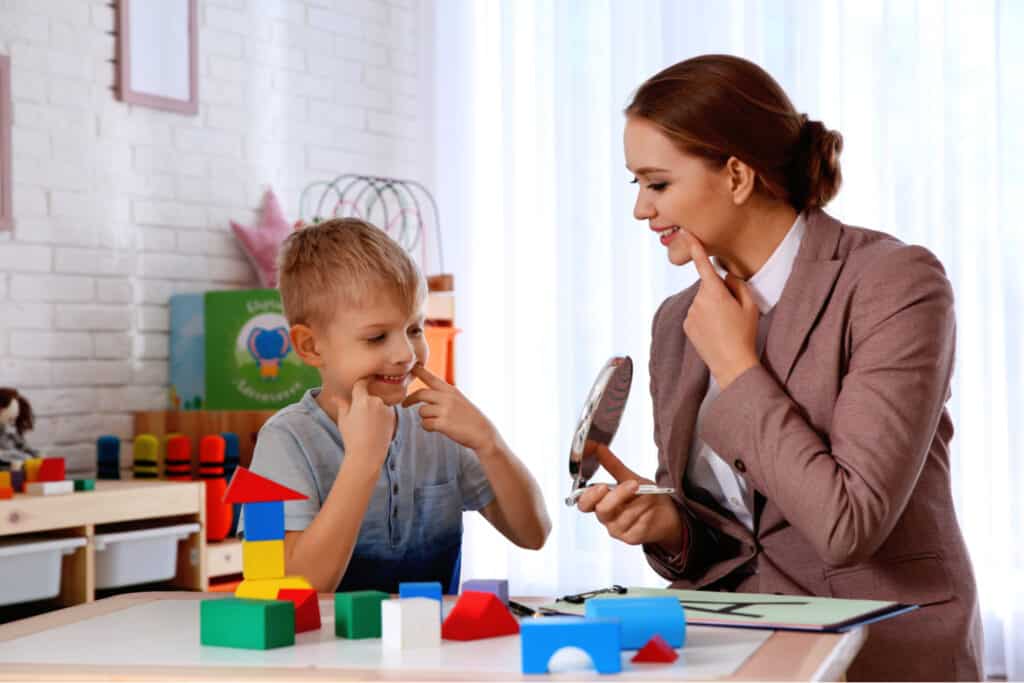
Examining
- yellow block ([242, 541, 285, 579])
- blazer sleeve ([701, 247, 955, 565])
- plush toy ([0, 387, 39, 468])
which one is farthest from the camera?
plush toy ([0, 387, 39, 468])

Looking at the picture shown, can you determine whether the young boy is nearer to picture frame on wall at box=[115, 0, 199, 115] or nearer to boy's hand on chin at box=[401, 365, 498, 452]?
boy's hand on chin at box=[401, 365, 498, 452]

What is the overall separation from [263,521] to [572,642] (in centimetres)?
33

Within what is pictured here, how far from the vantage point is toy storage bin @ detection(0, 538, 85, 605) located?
2.61 meters

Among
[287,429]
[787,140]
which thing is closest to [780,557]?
[787,140]

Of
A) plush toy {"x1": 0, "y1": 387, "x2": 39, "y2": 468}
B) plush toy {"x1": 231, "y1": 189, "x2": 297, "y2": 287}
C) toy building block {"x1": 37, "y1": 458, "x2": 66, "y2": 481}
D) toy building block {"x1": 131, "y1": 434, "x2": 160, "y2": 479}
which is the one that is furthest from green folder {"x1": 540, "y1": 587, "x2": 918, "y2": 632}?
plush toy {"x1": 231, "y1": 189, "x2": 297, "y2": 287}

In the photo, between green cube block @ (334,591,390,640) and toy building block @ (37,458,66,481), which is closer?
green cube block @ (334,591,390,640)

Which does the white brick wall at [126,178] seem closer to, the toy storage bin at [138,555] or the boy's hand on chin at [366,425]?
the toy storage bin at [138,555]

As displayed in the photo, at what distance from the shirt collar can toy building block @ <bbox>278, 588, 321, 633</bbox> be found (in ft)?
2.45

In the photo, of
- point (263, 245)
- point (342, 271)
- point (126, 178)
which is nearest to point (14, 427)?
point (126, 178)

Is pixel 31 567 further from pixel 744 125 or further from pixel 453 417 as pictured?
pixel 744 125

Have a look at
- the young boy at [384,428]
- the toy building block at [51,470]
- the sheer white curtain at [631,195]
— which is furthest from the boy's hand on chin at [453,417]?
the sheer white curtain at [631,195]

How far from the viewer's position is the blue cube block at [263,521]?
1.13 meters

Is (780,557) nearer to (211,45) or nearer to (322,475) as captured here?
(322,475)

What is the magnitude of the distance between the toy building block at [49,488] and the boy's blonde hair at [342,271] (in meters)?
1.15
